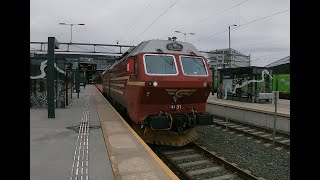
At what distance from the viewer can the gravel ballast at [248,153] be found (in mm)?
8141

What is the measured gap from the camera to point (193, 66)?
33.9 ft

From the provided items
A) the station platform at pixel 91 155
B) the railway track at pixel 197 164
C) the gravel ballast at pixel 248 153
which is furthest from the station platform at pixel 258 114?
the station platform at pixel 91 155

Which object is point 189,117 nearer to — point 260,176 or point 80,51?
point 260,176

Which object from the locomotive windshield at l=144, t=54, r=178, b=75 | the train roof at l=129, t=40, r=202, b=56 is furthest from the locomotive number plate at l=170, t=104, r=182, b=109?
the train roof at l=129, t=40, r=202, b=56

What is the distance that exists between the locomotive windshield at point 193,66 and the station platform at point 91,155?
273 centimetres

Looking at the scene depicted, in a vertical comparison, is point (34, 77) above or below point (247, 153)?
above

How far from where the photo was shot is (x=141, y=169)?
620 centimetres

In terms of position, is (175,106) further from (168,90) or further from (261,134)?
(261,134)

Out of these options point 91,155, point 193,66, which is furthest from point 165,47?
point 91,155

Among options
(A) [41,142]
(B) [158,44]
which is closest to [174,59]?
(B) [158,44]

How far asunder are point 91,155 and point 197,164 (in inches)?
118

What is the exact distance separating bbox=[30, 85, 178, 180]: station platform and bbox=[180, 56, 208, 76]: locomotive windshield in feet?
8.95
